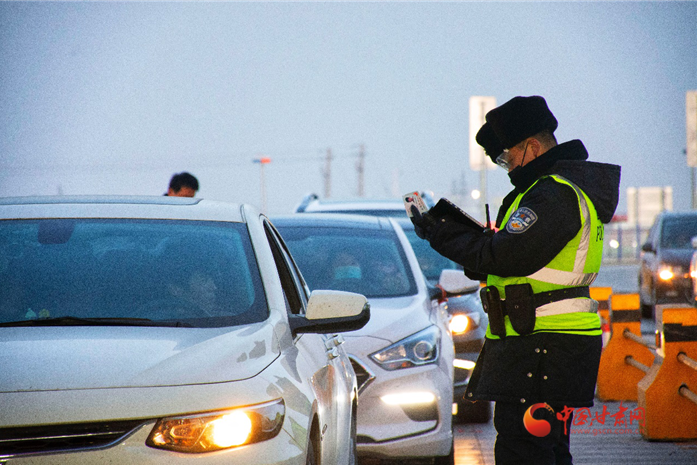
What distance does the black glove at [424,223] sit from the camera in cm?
436

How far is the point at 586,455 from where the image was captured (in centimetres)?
702

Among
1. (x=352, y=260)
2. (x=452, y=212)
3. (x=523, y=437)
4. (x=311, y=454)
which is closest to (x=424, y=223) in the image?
(x=452, y=212)

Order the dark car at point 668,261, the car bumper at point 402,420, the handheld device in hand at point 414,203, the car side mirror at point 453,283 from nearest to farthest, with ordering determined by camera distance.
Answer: the handheld device in hand at point 414,203
the car bumper at point 402,420
the car side mirror at point 453,283
the dark car at point 668,261

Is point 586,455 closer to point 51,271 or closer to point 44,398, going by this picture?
point 51,271

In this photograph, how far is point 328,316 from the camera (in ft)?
13.0

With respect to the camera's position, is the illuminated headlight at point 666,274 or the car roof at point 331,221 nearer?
the car roof at point 331,221

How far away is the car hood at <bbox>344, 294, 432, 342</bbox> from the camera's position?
6230 mm

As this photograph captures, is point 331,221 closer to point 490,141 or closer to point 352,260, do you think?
point 352,260

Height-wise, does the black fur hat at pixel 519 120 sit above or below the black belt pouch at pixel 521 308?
above

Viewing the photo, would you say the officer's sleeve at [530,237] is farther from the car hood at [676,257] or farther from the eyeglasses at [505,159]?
the car hood at [676,257]

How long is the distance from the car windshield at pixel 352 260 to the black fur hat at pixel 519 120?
105 inches

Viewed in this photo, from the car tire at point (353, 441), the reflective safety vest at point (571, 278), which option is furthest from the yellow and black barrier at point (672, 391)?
the reflective safety vest at point (571, 278)

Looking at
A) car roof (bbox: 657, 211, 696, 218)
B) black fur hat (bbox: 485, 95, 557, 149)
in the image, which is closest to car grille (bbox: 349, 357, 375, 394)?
black fur hat (bbox: 485, 95, 557, 149)

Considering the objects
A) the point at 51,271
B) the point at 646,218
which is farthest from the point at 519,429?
the point at 646,218
